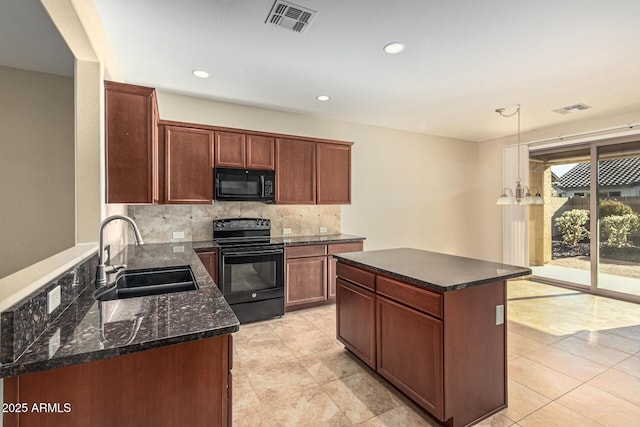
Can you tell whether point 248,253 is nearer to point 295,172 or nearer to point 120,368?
point 295,172

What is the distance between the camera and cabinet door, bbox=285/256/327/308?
378 centimetres

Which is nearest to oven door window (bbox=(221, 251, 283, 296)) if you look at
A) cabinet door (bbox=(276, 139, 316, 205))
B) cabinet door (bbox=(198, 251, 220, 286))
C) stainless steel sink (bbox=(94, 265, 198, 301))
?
cabinet door (bbox=(198, 251, 220, 286))

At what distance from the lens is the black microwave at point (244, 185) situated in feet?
11.8

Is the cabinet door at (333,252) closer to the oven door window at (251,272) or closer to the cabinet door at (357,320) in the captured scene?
the oven door window at (251,272)

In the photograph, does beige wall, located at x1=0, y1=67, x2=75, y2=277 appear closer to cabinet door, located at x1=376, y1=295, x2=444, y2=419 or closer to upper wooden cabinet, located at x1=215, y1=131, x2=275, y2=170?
upper wooden cabinet, located at x1=215, y1=131, x2=275, y2=170

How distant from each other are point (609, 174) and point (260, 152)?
528 cm

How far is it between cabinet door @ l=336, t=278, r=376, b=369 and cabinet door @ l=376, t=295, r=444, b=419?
77 millimetres

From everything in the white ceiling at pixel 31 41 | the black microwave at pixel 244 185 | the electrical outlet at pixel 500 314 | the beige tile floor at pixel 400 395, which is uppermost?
the white ceiling at pixel 31 41

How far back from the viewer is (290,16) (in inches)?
85.4

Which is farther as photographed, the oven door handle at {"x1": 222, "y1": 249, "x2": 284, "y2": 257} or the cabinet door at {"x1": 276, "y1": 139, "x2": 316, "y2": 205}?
the cabinet door at {"x1": 276, "y1": 139, "x2": 316, "y2": 205}

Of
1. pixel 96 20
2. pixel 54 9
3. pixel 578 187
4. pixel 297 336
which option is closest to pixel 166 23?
pixel 96 20

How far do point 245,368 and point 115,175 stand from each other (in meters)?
1.87

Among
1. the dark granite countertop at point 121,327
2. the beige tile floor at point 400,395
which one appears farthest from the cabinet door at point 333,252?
the dark granite countertop at point 121,327

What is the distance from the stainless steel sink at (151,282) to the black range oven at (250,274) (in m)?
1.06
